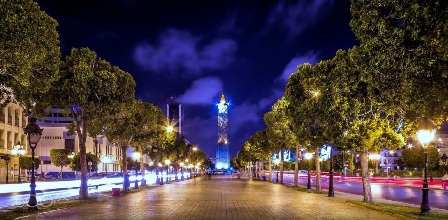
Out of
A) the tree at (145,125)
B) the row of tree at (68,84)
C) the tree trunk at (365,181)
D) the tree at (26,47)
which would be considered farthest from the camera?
the tree at (145,125)

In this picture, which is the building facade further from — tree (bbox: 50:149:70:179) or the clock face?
the clock face

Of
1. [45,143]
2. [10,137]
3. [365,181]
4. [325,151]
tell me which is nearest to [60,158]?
[45,143]

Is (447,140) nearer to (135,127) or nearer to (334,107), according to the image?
(135,127)

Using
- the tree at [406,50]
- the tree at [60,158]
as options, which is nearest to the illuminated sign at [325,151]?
the tree at [406,50]

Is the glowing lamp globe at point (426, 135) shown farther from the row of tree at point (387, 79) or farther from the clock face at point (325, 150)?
the clock face at point (325, 150)

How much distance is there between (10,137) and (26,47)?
71095 mm

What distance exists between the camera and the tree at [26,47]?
63.2 feet

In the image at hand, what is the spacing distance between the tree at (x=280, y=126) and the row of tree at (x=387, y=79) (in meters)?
15.0

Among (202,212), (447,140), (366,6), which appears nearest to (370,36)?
(366,6)

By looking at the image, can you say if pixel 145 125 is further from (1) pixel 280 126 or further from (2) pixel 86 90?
(2) pixel 86 90

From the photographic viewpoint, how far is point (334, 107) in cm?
3284

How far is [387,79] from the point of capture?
869 inches

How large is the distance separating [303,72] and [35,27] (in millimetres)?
32942

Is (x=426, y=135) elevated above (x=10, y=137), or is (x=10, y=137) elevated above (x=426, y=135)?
(x=10, y=137)
